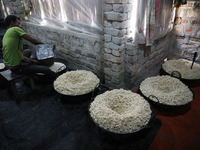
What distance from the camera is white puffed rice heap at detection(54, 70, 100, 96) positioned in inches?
137

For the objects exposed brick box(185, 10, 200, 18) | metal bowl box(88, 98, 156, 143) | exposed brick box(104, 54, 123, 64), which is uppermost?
exposed brick box(185, 10, 200, 18)

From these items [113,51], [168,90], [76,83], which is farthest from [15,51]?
[168,90]

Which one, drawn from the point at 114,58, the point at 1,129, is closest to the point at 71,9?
the point at 114,58

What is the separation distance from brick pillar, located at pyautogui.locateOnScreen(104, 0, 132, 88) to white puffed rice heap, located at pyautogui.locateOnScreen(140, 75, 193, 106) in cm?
70

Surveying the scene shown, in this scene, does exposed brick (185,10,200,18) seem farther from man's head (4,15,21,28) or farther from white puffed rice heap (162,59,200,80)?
man's head (4,15,21,28)

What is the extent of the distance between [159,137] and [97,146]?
1125 millimetres

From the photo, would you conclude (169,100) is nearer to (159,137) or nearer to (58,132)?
(159,137)

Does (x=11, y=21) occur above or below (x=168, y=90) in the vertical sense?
above

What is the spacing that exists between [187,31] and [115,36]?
8.18 ft

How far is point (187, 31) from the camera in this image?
4.46 metres

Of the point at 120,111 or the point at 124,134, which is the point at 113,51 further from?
the point at 124,134

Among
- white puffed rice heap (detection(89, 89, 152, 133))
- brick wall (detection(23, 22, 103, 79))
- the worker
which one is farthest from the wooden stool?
white puffed rice heap (detection(89, 89, 152, 133))

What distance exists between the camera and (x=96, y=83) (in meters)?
3.74

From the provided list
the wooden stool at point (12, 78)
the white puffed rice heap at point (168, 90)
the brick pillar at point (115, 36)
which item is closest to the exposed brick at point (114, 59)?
the brick pillar at point (115, 36)
